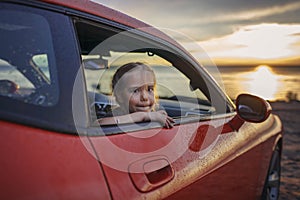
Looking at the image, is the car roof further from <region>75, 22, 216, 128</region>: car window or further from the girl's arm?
the girl's arm

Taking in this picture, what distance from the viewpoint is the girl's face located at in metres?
2.07

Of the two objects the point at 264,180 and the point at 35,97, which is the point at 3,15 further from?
the point at 264,180

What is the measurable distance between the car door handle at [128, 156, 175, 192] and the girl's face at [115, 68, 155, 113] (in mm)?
537

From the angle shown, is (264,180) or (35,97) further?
(264,180)

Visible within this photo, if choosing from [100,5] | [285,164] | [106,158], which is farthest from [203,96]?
[285,164]

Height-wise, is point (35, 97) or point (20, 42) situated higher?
point (20, 42)

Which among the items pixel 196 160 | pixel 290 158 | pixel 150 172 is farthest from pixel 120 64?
pixel 290 158

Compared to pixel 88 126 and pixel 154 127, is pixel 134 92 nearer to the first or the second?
pixel 154 127

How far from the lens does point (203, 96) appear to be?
2670 millimetres

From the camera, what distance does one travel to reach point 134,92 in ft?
6.80

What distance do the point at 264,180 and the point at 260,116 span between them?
786 mm

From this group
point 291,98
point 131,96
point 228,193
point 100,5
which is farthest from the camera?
point 291,98

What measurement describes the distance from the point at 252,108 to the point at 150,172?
140 cm

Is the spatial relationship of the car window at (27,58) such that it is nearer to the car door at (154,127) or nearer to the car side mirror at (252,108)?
the car door at (154,127)
